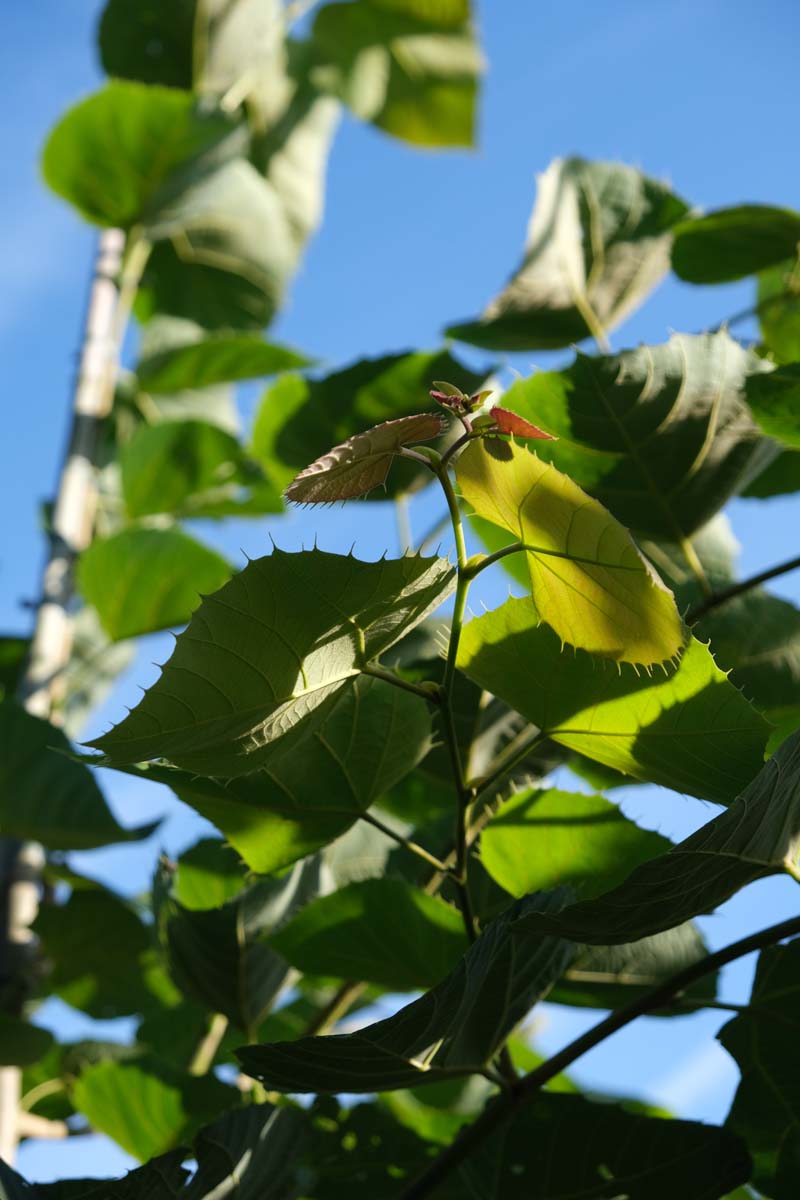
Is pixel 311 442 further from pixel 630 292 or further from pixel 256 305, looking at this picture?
pixel 256 305

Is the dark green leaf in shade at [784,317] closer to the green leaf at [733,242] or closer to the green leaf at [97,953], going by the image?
the green leaf at [733,242]

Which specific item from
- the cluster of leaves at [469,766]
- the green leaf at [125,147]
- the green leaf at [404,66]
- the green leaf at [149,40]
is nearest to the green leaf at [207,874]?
the cluster of leaves at [469,766]

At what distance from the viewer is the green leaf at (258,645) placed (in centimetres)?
37

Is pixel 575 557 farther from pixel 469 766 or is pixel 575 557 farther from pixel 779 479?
pixel 779 479

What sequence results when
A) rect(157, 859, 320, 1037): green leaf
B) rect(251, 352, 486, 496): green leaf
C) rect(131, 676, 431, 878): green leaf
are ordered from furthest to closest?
rect(251, 352, 486, 496): green leaf
rect(157, 859, 320, 1037): green leaf
rect(131, 676, 431, 878): green leaf

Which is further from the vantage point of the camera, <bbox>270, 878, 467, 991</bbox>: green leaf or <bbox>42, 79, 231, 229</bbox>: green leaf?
<bbox>42, 79, 231, 229</bbox>: green leaf

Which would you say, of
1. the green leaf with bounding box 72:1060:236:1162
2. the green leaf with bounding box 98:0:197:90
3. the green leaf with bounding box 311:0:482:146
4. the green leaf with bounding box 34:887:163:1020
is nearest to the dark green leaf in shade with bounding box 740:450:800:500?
the green leaf with bounding box 72:1060:236:1162

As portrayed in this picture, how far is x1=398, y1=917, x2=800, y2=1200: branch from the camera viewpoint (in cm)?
44

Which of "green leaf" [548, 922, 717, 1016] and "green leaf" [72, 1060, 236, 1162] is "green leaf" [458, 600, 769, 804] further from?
"green leaf" [72, 1060, 236, 1162]

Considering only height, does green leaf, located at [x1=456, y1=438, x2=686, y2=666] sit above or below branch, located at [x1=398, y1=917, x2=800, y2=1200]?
above

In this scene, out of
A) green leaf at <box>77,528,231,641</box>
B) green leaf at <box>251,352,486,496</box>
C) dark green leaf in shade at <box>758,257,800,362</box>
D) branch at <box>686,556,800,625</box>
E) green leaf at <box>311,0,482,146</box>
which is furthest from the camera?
green leaf at <box>311,0,482,146</box>

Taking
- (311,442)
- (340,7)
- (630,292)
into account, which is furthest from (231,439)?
(340,7)

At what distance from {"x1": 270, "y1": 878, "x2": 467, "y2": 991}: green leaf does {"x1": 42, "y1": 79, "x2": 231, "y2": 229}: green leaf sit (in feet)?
3.56

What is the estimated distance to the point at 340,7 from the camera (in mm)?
1853
